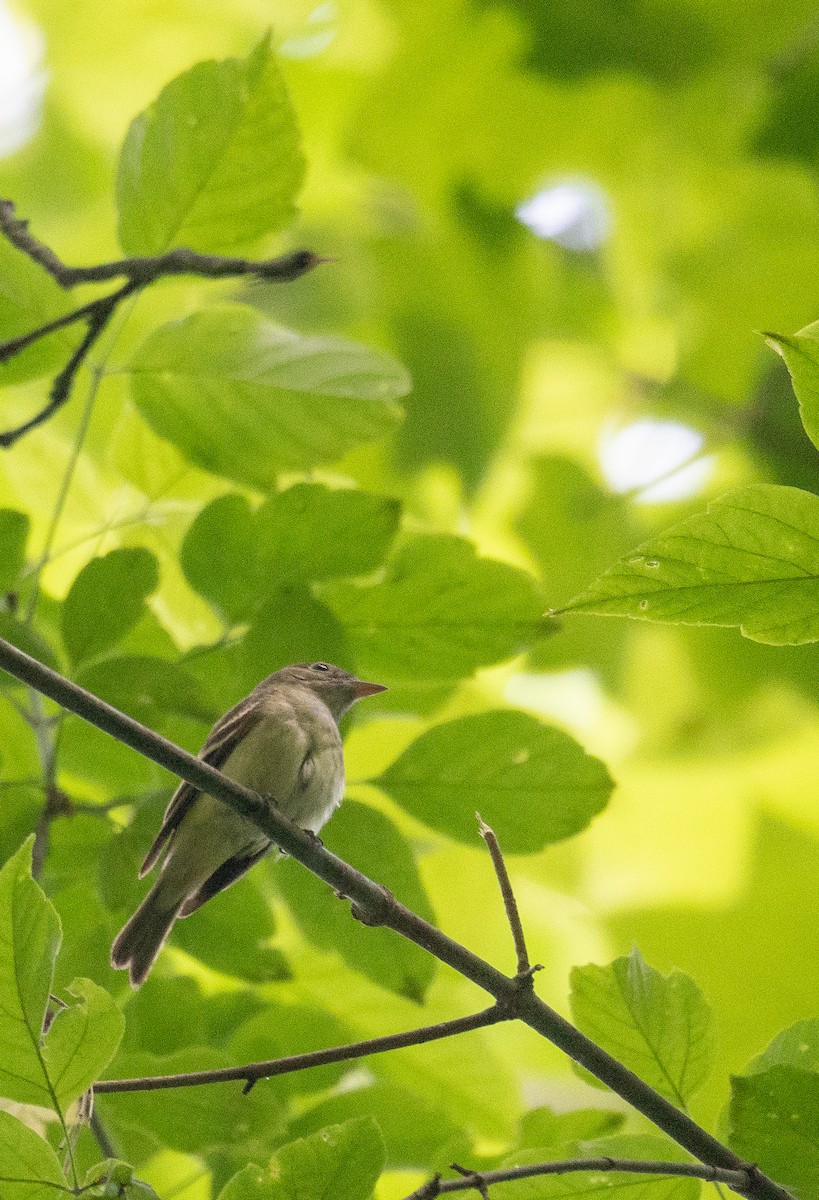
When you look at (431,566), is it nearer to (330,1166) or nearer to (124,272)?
(124,272)

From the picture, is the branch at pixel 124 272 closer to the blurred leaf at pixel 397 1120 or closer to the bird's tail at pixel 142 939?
the bird's tail at pixel 142 939

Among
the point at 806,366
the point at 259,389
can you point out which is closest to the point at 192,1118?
the point at 259,389

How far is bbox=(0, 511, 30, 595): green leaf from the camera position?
2.21 meters

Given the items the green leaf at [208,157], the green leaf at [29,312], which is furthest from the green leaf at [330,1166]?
the green leaf at [208,157]

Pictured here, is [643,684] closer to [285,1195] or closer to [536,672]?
[536,672]

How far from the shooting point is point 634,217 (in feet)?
10.5

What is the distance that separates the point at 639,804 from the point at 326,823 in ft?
5.97

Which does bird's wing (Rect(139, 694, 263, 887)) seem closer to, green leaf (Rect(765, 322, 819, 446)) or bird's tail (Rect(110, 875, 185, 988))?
bird's tail (Rect(110, 875, 185, 988))

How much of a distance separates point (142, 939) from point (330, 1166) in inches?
35.0

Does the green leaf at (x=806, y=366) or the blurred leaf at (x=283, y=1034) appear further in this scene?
the blurred leaf at (x=283, y=1034)

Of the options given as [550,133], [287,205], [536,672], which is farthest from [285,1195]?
[550,133]

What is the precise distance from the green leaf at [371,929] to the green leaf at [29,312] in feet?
3.37

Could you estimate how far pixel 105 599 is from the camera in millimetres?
2174

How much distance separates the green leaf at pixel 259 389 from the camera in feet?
7.73
